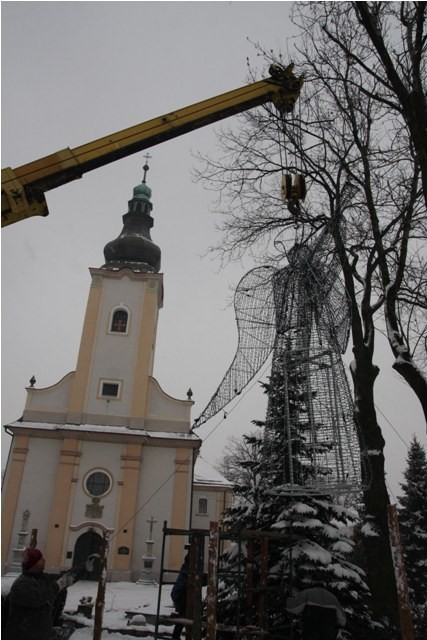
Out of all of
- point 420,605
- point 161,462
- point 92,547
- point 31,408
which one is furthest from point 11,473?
point 420,605

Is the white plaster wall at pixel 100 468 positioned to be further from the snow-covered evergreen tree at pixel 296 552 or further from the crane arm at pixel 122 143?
the crane arm at pixel 122 143

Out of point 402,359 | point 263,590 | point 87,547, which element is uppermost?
point 402,359

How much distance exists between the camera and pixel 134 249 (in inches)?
1176

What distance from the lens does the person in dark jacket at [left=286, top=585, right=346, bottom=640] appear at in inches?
213

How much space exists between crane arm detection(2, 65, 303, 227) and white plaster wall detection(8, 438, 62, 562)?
1910 centimetres

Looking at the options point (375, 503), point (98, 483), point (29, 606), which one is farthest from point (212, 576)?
point (98, 483)

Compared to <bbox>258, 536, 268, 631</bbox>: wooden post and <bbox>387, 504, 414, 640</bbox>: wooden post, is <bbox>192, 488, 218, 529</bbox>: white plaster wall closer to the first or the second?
<bbox>258, 536, 268, 631</bbox>: wooden post

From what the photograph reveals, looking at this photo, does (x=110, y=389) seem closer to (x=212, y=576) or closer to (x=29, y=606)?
(x=212, y=576)

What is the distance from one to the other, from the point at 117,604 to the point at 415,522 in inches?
512

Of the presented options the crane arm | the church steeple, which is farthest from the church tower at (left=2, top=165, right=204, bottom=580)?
the crane arm

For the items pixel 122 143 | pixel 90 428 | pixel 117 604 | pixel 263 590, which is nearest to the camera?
pixel 263 590

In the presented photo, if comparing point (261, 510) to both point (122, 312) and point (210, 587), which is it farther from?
point (122, 312)

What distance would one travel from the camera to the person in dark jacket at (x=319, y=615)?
17.8 ft

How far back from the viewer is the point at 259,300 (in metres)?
7.05
